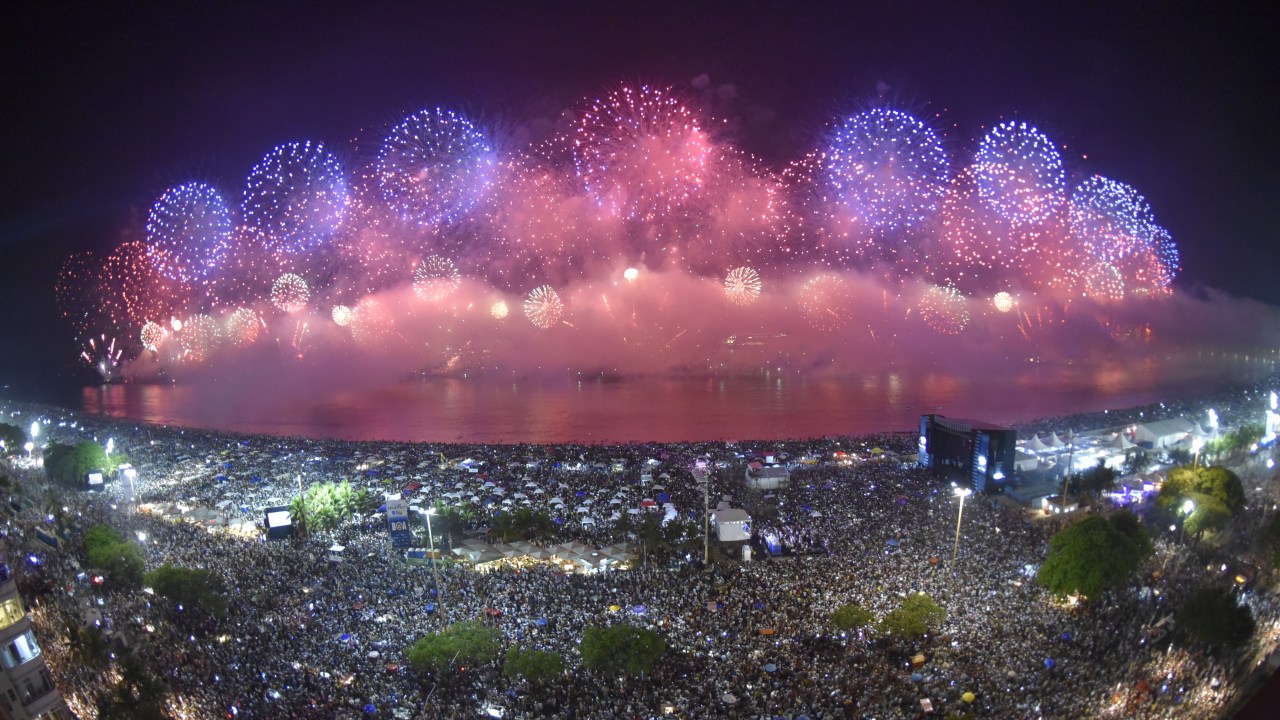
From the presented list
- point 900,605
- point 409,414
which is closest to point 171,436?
point 409,414

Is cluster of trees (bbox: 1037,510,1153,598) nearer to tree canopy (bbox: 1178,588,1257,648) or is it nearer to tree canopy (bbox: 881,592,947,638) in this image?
tree canopy (bbox: 1178,588,1257,648)

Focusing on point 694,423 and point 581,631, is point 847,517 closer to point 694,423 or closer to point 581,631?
point 581,631

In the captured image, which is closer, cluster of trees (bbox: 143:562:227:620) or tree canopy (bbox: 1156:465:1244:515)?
cluster of trees (bbox: 143:562:227:620)

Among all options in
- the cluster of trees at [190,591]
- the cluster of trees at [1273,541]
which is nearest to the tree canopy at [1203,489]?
the cluster of trees at [1273,541]

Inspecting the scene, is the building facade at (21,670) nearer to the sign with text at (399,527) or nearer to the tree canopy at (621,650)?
the tree canopy at (621,650)

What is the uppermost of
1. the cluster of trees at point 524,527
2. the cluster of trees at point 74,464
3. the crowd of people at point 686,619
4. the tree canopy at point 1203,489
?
the cluster of trees at point 74,464

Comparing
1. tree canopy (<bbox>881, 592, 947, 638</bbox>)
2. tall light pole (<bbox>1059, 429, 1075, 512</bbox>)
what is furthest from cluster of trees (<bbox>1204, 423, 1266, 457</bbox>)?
tree canopy (<bbox>881, 592, 947, 638</bbox>)
